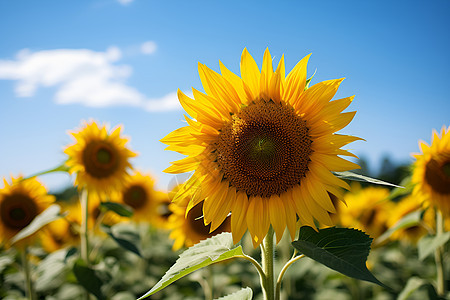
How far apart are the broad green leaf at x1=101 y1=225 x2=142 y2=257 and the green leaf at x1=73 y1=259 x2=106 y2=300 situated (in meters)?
0.34

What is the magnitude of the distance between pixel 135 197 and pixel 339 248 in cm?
584

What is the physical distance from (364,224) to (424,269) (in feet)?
4.00

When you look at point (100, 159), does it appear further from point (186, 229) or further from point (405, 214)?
point (405, 214)

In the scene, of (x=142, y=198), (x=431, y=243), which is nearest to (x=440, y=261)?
(x=431, y=243)

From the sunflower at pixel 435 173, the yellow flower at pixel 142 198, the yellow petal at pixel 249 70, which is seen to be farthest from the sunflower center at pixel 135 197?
the yellow petal at pixel 249 70

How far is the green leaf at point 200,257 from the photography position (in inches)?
54.4

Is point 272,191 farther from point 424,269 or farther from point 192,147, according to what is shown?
point 424,269

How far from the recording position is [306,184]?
1813 mm

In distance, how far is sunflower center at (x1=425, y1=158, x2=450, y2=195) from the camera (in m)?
3.49

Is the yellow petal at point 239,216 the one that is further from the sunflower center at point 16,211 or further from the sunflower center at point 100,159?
the sunflower center at point 16,211

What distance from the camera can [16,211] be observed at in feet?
14.2

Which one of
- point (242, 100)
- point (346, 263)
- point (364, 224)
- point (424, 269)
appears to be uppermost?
point (242, 100)

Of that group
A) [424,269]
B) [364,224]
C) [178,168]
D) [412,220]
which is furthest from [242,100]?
[424,269]

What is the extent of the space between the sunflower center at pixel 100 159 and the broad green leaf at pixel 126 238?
0.83 m
